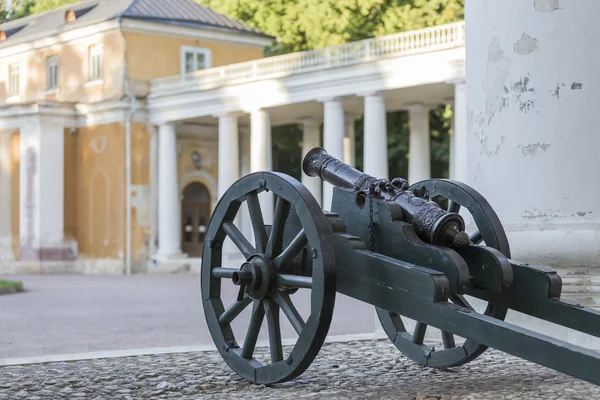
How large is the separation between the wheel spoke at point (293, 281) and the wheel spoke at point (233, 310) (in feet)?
1.30

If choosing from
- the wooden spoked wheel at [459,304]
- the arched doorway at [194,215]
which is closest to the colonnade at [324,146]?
the arched doorway at [194,215]

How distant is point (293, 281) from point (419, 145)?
2425 centimetres

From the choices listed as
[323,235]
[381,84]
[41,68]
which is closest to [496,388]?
[323,235]

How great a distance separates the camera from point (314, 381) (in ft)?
21.9

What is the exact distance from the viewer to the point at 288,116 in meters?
34.3

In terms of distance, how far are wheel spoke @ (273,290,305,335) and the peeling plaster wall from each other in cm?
237

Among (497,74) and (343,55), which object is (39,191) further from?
(497,74)

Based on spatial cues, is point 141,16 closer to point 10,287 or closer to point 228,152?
point 228,152

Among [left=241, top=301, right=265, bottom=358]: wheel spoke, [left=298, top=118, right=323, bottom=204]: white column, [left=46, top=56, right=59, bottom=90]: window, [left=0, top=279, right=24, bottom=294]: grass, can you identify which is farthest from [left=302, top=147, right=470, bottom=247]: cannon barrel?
[left=46, top=56, right=59, bottom=90]: window

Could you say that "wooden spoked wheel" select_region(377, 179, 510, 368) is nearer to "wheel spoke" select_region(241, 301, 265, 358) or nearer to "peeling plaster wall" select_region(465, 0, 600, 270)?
"peeling plaster wall" select_region(465, 0, 600, 270)

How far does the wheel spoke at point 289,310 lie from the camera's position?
607 centimetres

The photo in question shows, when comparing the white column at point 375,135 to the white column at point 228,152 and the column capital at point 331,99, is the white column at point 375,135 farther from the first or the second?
the white column at point 228,152

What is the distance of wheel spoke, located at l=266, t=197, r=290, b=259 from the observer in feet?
20.7

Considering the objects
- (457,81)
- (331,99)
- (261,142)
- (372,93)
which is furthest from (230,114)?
(457,81)
